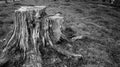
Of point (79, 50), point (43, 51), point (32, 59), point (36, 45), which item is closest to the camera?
point (32, 59)

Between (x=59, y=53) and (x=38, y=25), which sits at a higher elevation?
(x=38, y=25)

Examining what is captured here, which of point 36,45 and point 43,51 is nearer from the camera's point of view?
point 36,45

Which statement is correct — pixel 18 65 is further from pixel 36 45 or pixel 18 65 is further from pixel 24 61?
pixel 36 45

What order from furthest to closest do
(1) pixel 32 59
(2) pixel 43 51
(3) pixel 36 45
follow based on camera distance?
(2) pixel 43 51, (3) pixel 36 45, (1) pixel 32 59

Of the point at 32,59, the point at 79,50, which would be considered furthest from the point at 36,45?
the point at 79,50

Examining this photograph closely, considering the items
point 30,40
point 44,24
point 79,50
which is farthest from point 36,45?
point 79,50

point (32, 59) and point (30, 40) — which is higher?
point (30, 40)

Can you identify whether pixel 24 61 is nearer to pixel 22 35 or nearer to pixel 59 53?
pixel 22 35

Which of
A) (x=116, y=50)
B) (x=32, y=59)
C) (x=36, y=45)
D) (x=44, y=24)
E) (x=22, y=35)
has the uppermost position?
(x=44, y=24)

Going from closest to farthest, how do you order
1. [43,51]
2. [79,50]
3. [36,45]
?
[36,45] → [43,51] → [79,50]
